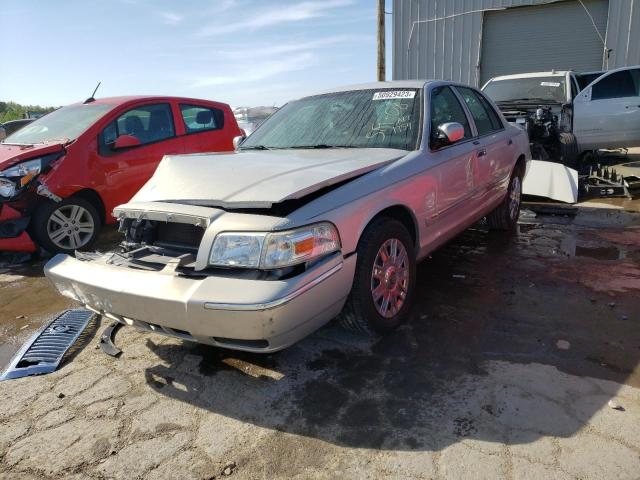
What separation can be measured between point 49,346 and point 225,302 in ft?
5.62

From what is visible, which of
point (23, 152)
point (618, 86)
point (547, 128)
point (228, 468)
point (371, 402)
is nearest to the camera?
point (228, 468)

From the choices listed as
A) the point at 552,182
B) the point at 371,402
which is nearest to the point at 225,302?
the point at 371,402

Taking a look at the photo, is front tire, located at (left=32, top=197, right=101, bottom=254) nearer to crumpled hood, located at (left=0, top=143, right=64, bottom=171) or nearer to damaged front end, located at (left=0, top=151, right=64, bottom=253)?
damaged front end, located at (left=0, top=151, right=64, bottom=253)

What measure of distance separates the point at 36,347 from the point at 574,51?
15.0 metres

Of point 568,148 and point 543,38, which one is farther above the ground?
point 543,38

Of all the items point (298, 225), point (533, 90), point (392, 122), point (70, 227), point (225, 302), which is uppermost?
point (533, 90)

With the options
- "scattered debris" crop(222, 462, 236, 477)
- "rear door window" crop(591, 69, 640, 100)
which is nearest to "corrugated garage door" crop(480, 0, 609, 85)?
"rear door window" crop(591, 69, 640, 100)

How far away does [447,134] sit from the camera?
10.8 feet

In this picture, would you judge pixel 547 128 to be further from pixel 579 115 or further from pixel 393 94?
pixel 393 94

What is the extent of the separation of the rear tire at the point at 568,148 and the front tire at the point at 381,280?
6245mm

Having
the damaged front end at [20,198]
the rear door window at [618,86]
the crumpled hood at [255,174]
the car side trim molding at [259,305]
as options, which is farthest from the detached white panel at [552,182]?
the damaged front end at [20,198]

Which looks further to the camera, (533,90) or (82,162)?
(533,90)

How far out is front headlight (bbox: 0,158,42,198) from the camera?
470 cm

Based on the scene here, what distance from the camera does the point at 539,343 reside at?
9.47 feet
